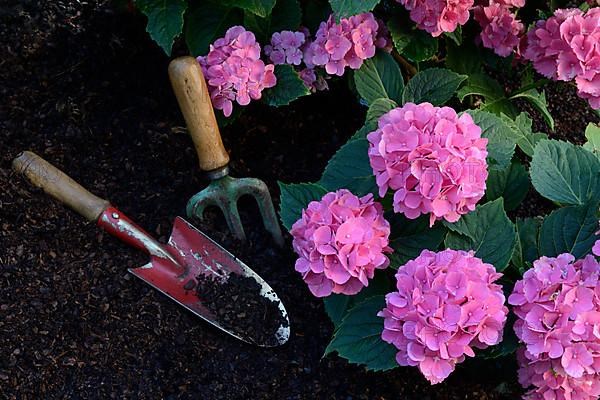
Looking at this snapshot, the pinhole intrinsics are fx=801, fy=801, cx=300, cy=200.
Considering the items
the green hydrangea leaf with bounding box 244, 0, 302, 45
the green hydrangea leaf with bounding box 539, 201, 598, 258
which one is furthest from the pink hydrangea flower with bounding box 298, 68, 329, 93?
the green hydrangea leaf with bounding box 539, 201, 598, 258

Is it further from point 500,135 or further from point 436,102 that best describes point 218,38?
point 500,135

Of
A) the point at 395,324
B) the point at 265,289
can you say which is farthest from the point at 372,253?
the point at 265,289

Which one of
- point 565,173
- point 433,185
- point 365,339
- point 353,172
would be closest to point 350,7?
point 353,172

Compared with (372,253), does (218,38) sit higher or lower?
higher

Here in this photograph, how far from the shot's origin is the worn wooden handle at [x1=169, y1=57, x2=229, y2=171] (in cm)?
179

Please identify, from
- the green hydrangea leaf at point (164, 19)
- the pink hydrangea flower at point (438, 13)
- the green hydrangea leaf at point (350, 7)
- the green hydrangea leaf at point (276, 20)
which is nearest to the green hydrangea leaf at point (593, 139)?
the pink hydrangea flower at point (438, 13)

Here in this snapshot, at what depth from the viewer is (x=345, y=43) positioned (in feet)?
5.95

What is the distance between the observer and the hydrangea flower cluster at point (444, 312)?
1307 mm

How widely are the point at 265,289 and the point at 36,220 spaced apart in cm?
59

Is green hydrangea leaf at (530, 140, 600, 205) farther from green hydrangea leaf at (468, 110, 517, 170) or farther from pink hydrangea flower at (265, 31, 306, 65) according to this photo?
pink hydrangea flower at (265, 31, 306, 65)

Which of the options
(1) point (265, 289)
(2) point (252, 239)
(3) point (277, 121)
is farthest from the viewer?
(3) point (277, 121)

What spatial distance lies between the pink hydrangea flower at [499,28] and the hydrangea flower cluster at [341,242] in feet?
2.25

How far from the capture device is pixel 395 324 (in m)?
1.36

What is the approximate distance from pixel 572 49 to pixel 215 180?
878 millimetres
